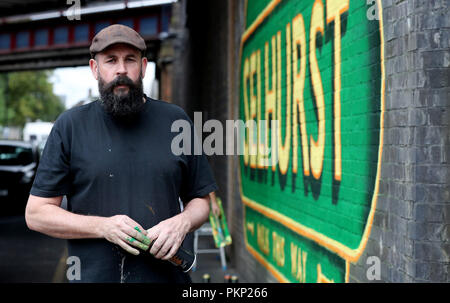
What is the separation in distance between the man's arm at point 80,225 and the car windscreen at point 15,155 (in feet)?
46.0

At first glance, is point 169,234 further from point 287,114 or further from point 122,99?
point 287,114

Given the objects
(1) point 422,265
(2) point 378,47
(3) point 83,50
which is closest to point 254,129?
(2) point 378,47

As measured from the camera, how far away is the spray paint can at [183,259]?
262 cm

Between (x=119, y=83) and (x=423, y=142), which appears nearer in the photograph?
(x=119, y=83)

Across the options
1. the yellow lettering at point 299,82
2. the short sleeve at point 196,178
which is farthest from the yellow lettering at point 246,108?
the short sleeve at point 196,178

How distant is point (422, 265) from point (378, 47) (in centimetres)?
129

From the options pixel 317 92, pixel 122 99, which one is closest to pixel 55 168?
pixel 122 99

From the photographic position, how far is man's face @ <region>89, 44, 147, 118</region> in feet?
8.80

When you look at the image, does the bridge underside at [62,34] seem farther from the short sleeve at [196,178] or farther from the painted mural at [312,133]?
the short sleeve at [196,178]

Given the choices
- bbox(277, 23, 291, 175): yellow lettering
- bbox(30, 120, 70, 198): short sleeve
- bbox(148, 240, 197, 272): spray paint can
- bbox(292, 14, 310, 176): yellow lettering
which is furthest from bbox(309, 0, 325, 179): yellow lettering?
bbox(30, 120, 70, 198): short sleeve

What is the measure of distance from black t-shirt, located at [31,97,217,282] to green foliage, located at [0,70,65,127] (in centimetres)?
5884

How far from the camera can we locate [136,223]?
2496 mm

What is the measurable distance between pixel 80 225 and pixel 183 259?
0.49 meters

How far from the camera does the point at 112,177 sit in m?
2.64
